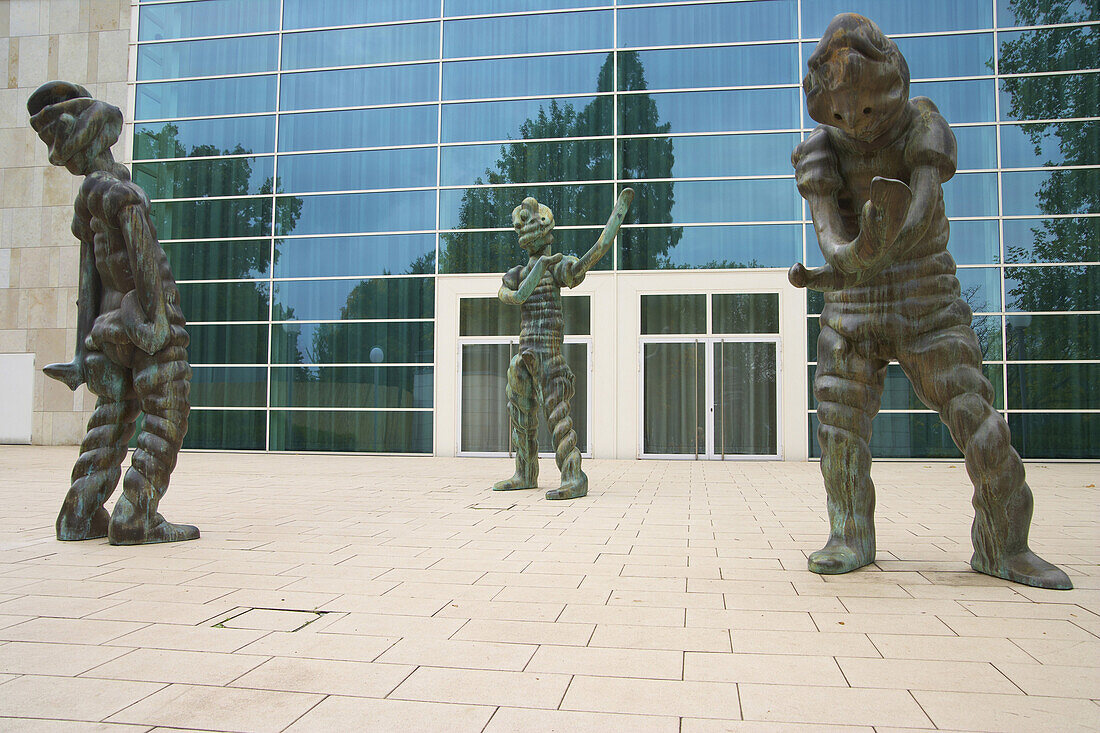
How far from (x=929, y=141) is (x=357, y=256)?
14.9m

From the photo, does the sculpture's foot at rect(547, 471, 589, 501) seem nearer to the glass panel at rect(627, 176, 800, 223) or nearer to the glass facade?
the glass facade

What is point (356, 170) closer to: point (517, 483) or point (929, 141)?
point (517, 483)

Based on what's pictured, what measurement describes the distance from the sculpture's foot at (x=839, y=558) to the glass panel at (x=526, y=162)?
522 inches

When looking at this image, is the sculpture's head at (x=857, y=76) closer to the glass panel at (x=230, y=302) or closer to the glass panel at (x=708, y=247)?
the glass panel at (x=708, y=247)

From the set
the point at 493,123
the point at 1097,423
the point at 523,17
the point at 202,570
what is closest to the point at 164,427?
the point at 202,570

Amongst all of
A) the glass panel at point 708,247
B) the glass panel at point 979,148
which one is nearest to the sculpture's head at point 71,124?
the glass panel at point 708,247

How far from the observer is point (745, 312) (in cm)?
1591

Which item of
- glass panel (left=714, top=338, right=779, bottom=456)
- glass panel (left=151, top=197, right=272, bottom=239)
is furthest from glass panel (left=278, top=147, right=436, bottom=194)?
glass panel (left=714, top=338, right=779, bottom=456)

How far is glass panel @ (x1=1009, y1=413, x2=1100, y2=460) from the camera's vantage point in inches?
590

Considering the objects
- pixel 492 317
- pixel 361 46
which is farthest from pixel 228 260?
pixel 492 317

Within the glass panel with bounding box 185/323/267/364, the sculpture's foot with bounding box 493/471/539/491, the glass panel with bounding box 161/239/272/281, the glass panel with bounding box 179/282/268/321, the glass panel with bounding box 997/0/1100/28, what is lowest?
the sculpture's foot with bounding box 493/471/539/491

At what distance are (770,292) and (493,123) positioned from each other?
700 centimetres

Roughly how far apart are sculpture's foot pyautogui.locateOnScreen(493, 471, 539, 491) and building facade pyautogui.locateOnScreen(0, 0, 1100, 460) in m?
7.20

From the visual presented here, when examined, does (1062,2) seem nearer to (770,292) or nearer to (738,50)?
(738,50)
